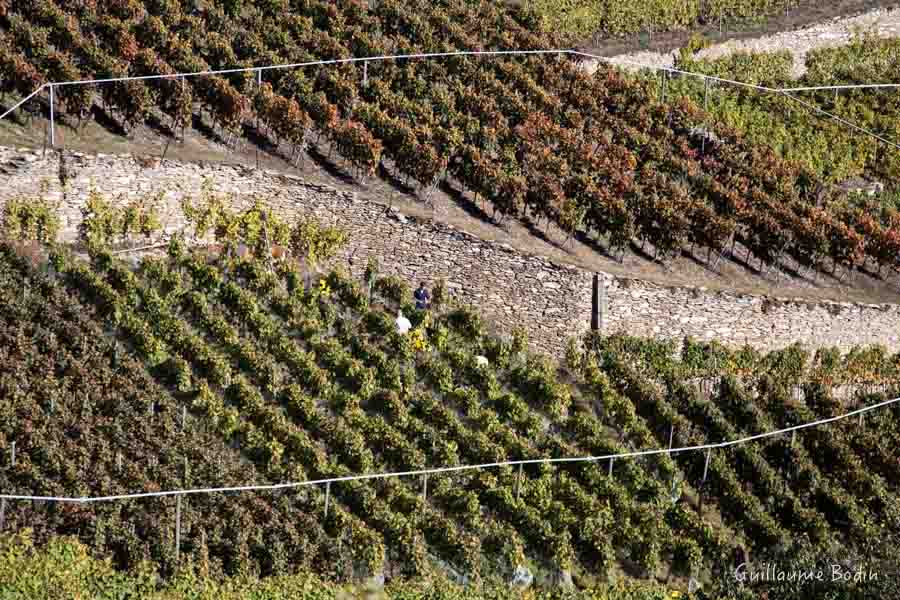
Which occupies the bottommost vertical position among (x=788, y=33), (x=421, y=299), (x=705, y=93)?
(x=421, y=299)

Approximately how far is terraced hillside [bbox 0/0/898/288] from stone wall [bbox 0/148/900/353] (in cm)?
126

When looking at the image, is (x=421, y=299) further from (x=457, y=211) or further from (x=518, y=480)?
(x=518, y=480)

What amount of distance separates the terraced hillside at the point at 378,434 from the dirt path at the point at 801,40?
670 cm

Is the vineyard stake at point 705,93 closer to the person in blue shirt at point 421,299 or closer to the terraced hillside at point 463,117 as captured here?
the terraced hillside at point 463,117

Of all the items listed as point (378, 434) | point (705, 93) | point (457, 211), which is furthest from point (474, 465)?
point (705, 93)

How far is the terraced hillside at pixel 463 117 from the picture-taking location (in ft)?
91.1

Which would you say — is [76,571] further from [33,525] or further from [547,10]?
[547,10]

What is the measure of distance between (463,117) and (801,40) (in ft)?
24.0

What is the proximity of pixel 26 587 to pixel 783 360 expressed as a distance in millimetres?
10439

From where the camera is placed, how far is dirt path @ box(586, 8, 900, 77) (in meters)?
31.9

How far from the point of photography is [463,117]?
1134 inches

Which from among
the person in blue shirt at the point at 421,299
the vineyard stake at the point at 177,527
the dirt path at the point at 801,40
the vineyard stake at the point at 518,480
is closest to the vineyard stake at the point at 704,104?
the dirt path at the point at 801,40

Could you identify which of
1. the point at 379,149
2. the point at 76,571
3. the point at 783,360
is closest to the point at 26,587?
the point at 76,571

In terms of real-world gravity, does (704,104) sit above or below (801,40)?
below
